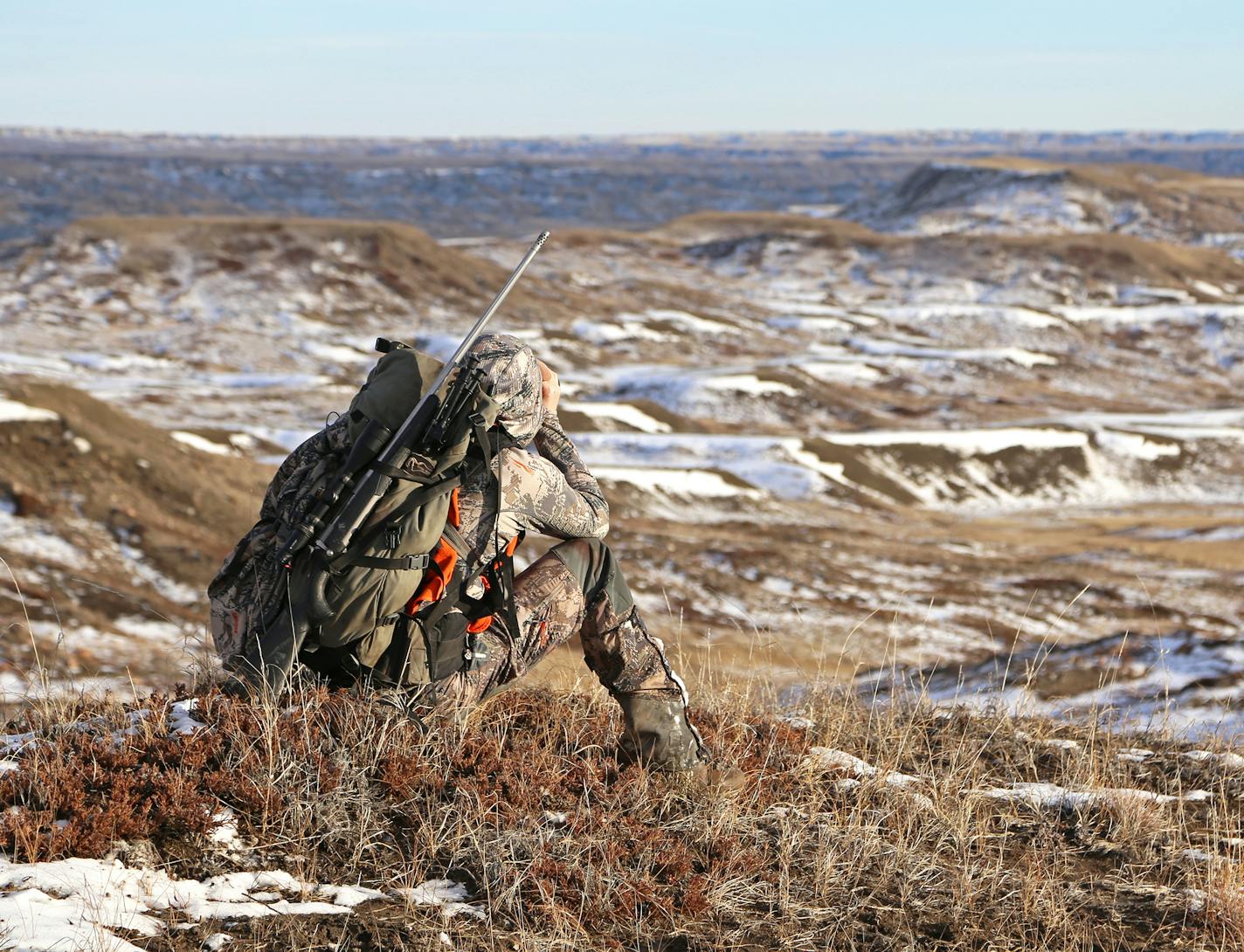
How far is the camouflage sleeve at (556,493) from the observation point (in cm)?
452

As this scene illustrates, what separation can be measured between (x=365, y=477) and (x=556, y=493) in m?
0.83

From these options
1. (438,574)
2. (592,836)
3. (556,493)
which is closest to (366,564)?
(438,574)

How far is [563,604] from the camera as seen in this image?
15.4 feet

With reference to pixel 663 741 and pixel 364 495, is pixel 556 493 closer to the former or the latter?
pixel 364 495

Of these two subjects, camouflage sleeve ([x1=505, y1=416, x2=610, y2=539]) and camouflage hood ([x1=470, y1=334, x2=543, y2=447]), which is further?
camouflage sleeve ([x1=505, y1=416, x2=610, y2=539])

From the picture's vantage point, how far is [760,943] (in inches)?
147

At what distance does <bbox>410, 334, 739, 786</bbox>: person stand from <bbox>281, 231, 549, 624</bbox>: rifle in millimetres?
370

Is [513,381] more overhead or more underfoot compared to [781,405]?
more overhead

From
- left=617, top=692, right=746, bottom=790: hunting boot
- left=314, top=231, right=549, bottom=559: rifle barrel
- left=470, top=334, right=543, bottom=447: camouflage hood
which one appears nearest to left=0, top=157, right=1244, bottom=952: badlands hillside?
left=617, top=692, right=746, bottom=790: hunting boot

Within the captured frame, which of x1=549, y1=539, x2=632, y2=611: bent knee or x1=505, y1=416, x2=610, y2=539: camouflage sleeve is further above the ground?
x1=505, y1=416, x2=610, y2=539: camouflage sleeve

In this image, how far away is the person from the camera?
4.52 meters

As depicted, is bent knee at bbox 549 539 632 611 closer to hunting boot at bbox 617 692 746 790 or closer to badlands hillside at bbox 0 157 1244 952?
hunting boot at bbox 617 692 746 790

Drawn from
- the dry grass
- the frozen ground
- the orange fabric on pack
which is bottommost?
the frozen ground

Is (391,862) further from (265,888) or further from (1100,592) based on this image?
(1100,592)
